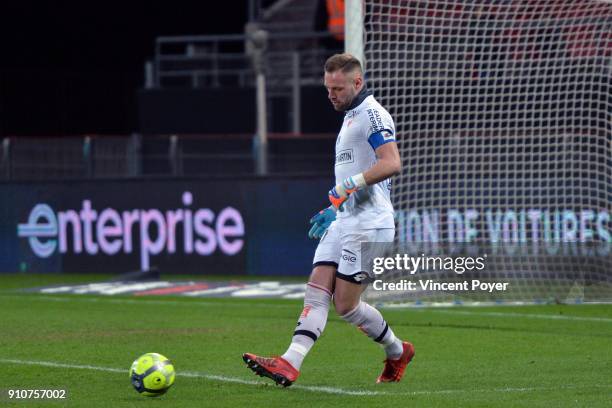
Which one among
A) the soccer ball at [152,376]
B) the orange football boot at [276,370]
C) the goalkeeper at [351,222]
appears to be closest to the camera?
the soccer ball at [152,376]

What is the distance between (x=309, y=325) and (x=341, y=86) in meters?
1.57

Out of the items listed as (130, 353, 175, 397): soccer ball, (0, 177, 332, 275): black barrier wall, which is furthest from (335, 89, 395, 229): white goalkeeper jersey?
(0, 177, 332, 275): black barrier wall

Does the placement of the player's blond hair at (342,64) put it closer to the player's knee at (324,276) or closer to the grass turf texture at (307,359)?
the player's knee at (324,276)

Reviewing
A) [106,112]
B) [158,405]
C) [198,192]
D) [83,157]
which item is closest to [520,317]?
[158,405]

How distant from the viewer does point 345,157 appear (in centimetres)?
834

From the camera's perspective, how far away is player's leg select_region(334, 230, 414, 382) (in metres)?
8.17

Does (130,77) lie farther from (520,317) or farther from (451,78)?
(520,317)

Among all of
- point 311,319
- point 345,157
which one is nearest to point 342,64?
point 345,157

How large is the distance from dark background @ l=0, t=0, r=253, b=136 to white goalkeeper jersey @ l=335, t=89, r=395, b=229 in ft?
69.3

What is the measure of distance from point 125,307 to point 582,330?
18.3 ft

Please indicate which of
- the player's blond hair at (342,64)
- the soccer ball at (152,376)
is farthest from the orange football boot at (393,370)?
the player's blond hair at (342,64)

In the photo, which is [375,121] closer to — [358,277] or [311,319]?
[358,277]

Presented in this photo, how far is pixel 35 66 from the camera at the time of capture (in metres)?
30.2

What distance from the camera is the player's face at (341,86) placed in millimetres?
8250
